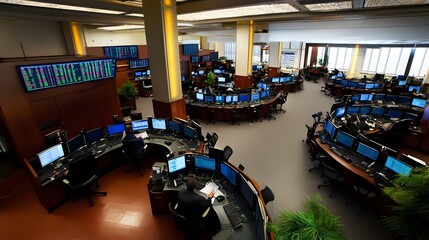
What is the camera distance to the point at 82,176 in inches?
183

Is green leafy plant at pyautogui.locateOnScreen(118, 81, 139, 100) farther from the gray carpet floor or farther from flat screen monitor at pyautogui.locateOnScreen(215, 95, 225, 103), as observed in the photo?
flat screen monitor at pyautogui.locateOnScreen(215, 95, 225, 103)

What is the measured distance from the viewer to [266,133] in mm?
8266

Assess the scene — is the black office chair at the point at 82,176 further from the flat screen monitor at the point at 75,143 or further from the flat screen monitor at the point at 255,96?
the flat screen monitor at the point at 255,96

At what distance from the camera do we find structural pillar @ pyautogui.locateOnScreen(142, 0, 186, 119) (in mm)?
5789

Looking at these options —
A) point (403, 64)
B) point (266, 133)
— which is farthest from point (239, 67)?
point (403, 64)

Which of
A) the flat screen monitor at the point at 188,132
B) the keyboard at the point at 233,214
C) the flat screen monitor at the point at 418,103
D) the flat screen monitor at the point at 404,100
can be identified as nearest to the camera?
the keyboard at the point at 233,214

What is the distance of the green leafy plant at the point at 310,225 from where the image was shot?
1.94m

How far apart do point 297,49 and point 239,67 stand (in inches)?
413

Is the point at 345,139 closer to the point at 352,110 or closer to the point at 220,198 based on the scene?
the point at 352,110

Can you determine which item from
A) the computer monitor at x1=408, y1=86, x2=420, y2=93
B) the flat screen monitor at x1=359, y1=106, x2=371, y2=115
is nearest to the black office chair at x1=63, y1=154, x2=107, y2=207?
the flat screen monitor at x1=359, y1=106, x2=371, y2=115

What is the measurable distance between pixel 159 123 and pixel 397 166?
20.0 ft

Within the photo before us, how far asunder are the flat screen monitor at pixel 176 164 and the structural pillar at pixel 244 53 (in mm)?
8891

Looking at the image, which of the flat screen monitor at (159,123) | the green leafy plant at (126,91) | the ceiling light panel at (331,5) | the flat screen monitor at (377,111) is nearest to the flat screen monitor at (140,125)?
the flat screen monitor at (159,123)

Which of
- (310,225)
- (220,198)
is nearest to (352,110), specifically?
(220,198)
